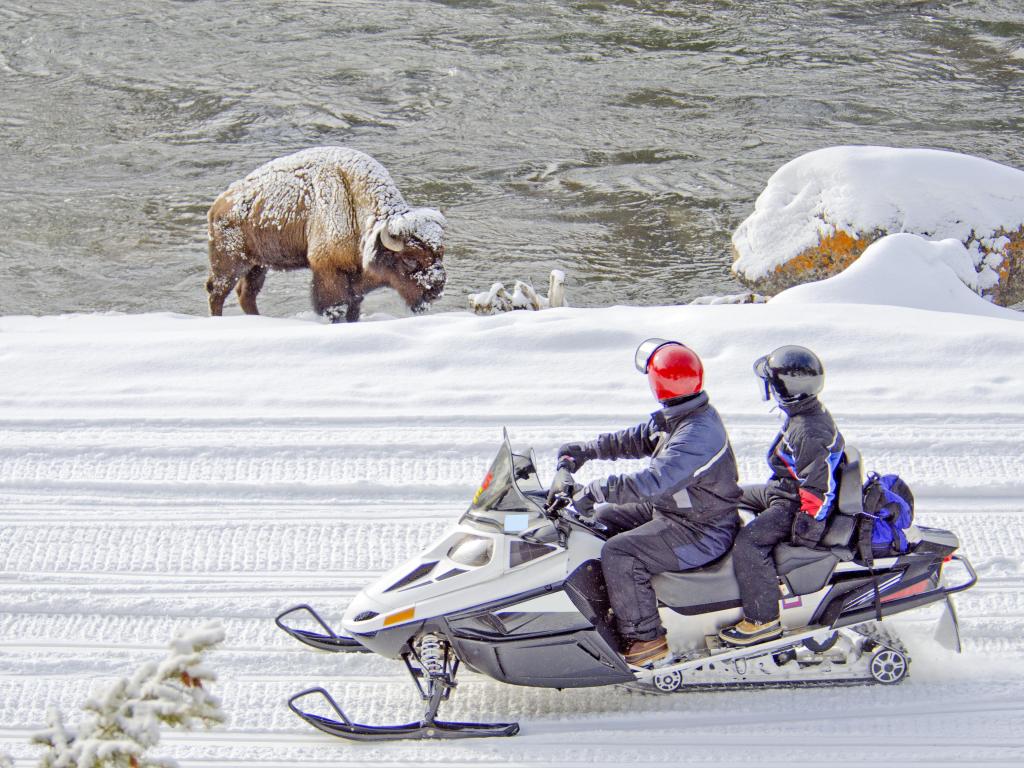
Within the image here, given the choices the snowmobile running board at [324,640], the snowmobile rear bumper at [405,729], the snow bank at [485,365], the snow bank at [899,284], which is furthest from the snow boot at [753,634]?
the snow bank at [899,284]

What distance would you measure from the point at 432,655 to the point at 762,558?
110 cm

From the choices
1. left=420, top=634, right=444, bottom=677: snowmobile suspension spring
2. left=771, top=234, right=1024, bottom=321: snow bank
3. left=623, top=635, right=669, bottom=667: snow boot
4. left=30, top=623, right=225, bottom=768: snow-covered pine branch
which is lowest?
left=771, top=234, right=1024, bottom=321: snow bank

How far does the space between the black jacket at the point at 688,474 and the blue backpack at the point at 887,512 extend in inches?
16.7

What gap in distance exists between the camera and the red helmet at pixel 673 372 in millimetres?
3801

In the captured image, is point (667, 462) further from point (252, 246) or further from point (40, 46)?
point (40, 46)

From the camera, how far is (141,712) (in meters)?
2.04

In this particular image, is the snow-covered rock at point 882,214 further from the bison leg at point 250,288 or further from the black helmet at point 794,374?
the black helmet at point 794,374

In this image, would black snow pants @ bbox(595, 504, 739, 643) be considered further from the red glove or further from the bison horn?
the bison horn

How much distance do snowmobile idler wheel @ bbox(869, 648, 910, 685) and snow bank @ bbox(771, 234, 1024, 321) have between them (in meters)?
3.72

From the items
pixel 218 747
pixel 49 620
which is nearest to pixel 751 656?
pixel 218 747

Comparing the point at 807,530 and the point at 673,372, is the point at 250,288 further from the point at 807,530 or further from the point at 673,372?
the point at 807,530

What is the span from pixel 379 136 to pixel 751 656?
12808 mm

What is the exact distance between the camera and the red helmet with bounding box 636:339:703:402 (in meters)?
3.80

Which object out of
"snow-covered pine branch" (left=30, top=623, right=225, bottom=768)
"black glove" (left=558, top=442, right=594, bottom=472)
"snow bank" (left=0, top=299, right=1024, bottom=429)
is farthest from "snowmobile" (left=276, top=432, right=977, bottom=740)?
"snow bank" (left=0, top=299, right=1024, bottom=429)
